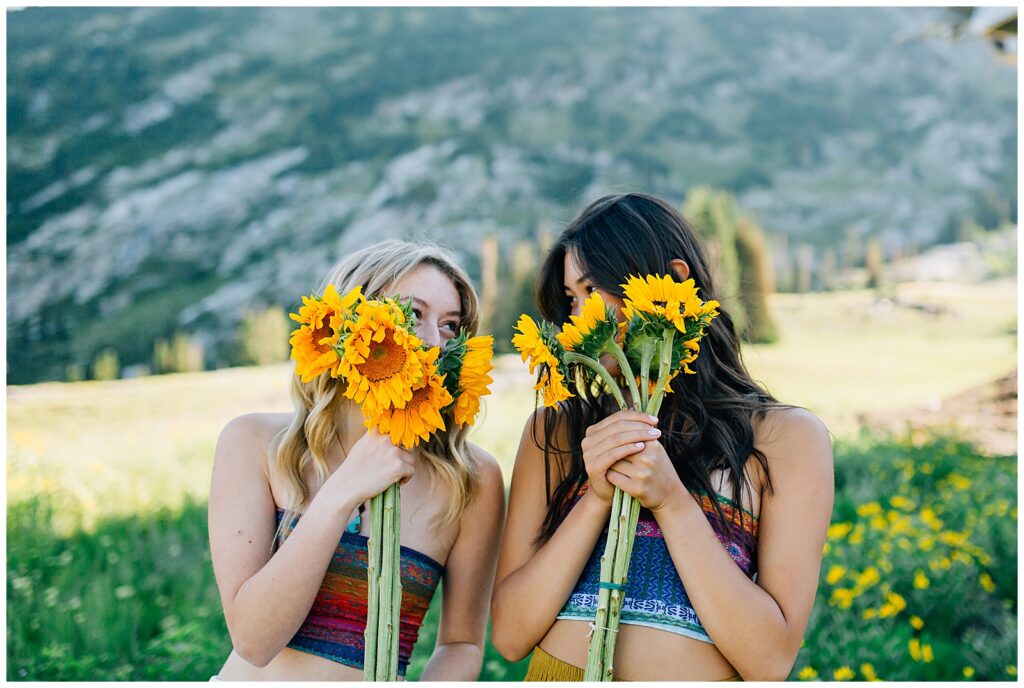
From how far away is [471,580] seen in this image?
2.20 m

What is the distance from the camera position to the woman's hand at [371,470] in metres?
Result: 1.68

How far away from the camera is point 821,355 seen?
28.6 feet

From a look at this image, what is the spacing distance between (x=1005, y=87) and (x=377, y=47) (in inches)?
333

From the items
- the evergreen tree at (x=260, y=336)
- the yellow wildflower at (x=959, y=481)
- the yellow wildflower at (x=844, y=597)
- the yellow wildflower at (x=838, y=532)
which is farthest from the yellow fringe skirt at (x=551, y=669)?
the evergreen tree at (x=260, y=336)

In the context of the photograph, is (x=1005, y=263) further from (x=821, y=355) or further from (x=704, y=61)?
(x=704, y=61)

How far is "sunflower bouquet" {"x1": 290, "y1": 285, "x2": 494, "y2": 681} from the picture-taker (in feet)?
5.00

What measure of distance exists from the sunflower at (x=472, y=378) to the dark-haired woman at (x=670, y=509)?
23 centimetres

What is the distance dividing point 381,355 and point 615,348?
16.6 inches

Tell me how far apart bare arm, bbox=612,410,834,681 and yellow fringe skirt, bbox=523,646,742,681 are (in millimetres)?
149

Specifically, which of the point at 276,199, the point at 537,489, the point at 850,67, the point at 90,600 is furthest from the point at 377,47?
the point at 537,489

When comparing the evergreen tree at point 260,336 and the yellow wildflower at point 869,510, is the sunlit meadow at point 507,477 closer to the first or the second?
the yellow wildflower at point 869,510

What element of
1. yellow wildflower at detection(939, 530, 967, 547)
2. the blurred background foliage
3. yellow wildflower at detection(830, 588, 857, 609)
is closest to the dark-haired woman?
yellow wildflower at detection(830, 588, 857, 609)

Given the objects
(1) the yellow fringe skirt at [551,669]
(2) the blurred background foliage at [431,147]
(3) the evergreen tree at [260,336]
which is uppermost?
(2) the blurred background foliage at [431,147]

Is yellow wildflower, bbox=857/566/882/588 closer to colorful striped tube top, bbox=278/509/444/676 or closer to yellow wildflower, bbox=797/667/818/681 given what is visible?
yellow wildflower, bbox=797/667/818/681
